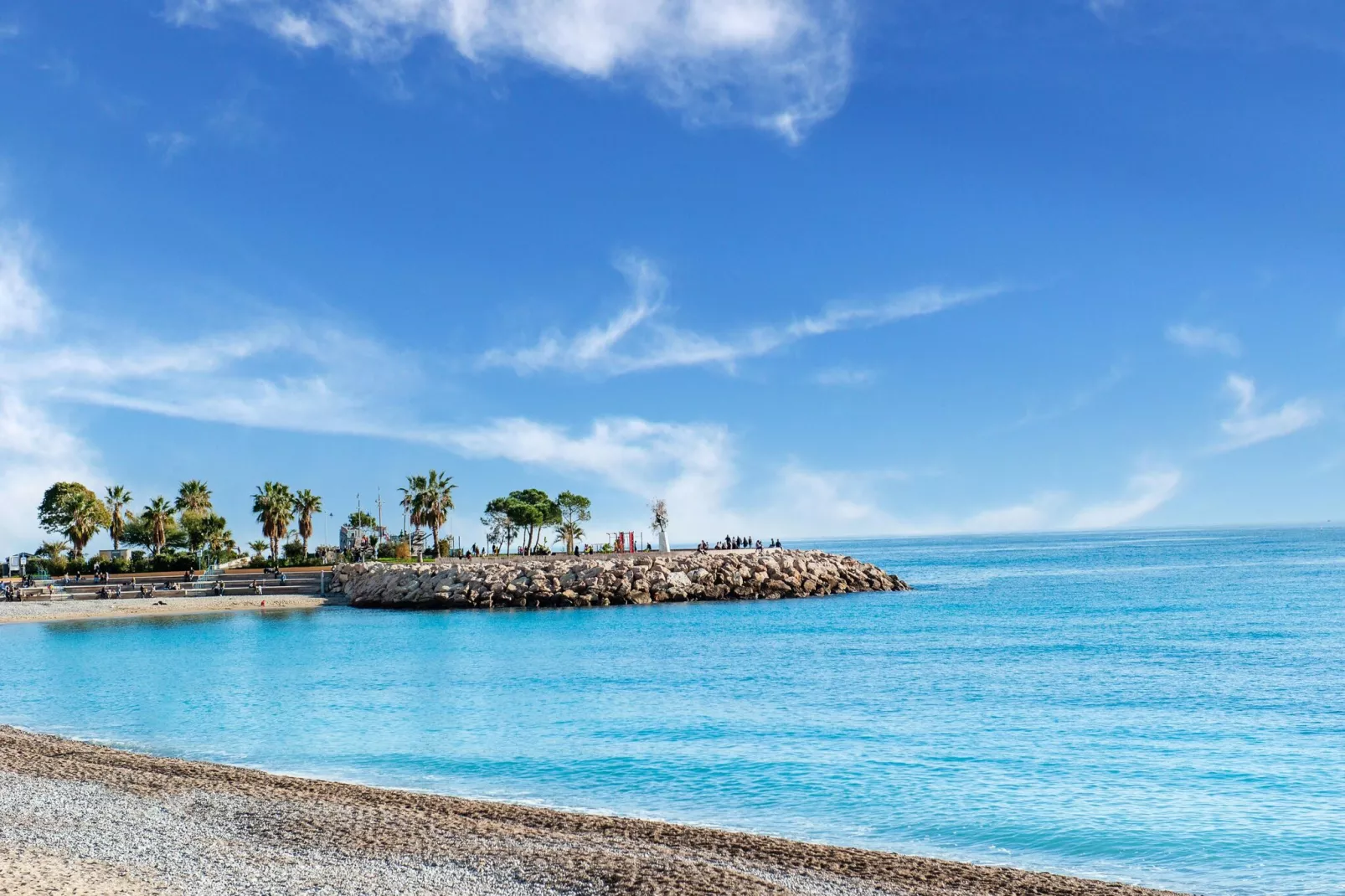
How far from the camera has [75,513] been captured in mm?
101000

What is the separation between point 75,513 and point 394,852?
10440cm

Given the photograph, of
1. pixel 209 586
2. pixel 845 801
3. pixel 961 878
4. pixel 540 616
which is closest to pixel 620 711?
pixel 845 801

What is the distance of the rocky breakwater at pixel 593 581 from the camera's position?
209 ft

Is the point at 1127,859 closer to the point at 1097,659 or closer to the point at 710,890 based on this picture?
the point at 710,890

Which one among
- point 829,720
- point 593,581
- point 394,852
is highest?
point 593,581

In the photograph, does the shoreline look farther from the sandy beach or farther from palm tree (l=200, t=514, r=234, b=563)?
palm tree (l=200, t=514, r=234, b=563)

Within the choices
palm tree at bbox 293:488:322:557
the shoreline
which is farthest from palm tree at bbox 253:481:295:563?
the shoreline

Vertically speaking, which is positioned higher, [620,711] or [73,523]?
[73,523]

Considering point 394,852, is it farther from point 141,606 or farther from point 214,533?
point 214,533

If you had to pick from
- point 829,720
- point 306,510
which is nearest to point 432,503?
point 306,510

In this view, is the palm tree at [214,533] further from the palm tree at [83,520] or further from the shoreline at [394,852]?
the shoreline at [394,852]

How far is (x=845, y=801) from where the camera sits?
53.5ft

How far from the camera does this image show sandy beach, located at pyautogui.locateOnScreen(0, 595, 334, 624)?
58281 millimetres

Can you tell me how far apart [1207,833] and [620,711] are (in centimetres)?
1426
